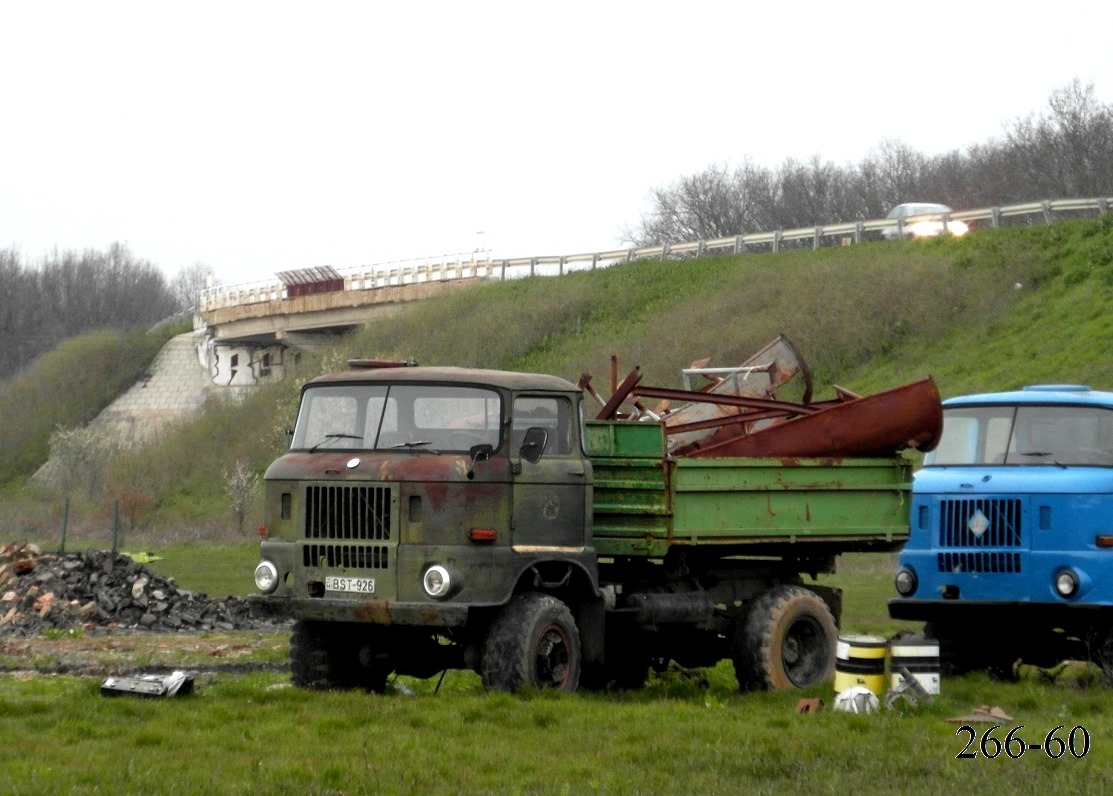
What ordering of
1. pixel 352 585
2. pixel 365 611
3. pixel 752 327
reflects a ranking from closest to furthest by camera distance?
A: 1. pixel 365 611
2. pixel 352 585
3. pixel 752 327

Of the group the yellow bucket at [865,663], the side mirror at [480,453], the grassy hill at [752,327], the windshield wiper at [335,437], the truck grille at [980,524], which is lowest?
the yellow bucket at [865,663]

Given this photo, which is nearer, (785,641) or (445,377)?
(445,377)

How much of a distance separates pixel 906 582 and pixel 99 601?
12.0 metres

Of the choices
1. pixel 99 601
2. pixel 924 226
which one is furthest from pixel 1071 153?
pixel 99 601

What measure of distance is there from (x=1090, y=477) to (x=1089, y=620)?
3.91 feet

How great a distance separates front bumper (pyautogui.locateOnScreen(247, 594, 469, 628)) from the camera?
1114cm

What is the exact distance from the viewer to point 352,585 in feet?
37.9

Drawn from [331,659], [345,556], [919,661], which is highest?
[345,556]

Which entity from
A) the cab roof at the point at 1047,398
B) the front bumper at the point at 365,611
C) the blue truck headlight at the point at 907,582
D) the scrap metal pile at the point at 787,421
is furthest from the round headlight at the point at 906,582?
the front bumper at the point at 365,611

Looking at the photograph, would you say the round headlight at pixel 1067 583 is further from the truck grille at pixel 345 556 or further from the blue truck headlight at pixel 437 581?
the truck grille at pixel 345 556

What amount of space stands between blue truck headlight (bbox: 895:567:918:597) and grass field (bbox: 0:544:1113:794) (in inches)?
34.9

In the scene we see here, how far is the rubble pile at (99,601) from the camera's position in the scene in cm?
2062

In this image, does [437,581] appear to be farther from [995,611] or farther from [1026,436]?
[1026,436]

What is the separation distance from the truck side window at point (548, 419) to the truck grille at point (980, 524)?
351cm
